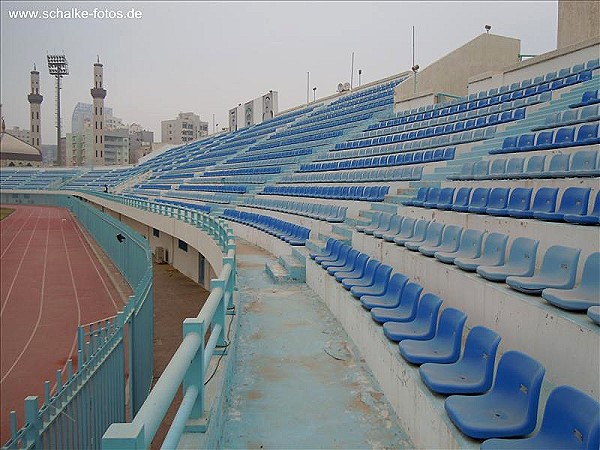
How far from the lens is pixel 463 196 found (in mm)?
5988

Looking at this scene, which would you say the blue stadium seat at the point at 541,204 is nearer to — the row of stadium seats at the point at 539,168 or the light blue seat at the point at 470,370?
the row of stadium seats at the point at 539,168

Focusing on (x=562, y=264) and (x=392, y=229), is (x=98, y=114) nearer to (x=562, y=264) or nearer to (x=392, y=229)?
(x=392, y=229)

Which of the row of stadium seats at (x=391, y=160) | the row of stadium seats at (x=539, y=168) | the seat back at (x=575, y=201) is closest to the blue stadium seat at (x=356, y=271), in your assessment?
the row of stadium seats at (x=539, y=168)

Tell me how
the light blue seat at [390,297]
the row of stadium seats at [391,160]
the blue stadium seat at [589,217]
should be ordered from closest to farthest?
the blue stadium seat at [589,217] → the light blue seat at [390,297] → the row of stadium seats at [391,160]

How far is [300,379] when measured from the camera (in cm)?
385

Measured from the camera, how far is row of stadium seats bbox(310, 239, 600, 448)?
2012 millimetres

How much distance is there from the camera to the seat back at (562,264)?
321 cm

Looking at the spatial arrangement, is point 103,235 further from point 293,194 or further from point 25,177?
point 25,177

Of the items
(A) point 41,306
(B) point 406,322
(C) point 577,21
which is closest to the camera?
(B) point 406,322

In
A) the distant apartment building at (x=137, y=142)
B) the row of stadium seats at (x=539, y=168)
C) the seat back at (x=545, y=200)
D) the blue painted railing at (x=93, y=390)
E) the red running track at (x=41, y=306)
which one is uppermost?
the distant apartment building at (x=137, y=142)

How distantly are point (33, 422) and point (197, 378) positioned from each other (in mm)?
2543

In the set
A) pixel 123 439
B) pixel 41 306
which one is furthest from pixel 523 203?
pixel 41 306

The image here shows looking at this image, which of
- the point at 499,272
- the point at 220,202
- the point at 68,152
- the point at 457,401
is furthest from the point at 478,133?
the point at 68,152

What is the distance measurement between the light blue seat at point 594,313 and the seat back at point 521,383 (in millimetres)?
428
